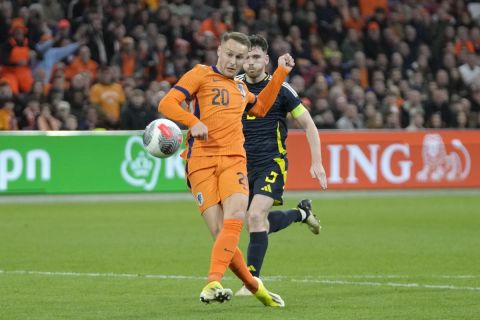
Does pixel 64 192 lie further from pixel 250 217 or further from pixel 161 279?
pixel 250 217

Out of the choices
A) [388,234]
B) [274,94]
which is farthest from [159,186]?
[274,94]

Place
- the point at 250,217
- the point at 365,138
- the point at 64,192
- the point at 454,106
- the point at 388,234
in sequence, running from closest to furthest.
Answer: the point at 250,217, the point at 388,234, the point at 64,192, the point at 365,138, the point at 454,106

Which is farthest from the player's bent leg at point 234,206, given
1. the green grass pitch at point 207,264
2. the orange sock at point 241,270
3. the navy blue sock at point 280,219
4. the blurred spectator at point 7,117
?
the blurred spectator at point 7,117

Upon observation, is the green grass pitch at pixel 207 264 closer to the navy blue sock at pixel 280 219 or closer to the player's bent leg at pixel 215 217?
the navy blue sock at pixel 280 219

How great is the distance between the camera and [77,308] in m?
8.23

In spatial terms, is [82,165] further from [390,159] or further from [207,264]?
[207,264]

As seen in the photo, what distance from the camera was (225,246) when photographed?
307 inches

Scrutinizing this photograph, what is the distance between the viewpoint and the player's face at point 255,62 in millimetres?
9414

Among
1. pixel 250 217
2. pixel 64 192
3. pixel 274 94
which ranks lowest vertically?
pixel 64 192

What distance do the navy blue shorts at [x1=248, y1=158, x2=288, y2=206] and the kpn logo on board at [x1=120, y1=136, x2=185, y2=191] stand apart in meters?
9.91

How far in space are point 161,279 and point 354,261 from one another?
8.24 feet

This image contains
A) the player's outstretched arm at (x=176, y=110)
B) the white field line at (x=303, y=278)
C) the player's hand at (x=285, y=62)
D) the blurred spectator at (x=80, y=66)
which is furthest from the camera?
the blurred spectator at (x=80, y=66)

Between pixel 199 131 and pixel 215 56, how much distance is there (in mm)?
15319

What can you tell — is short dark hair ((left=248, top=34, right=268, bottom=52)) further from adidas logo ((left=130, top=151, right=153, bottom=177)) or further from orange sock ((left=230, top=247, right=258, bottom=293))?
adidas logo ((left=130, top=151, right=153, bottom=177))
